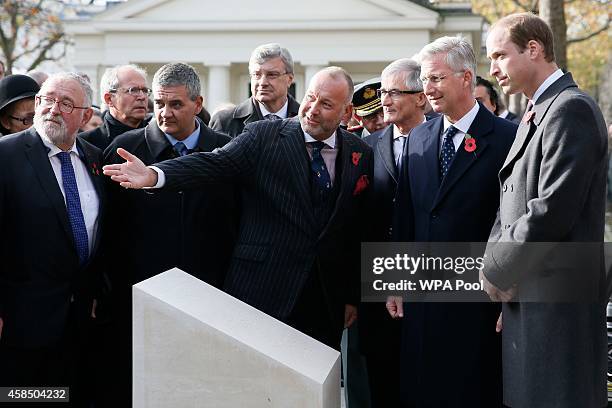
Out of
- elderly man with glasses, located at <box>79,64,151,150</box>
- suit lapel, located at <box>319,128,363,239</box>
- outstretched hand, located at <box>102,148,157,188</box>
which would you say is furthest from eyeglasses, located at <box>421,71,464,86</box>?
elderly man with glasses, located at <box>79,64,151,150</box>

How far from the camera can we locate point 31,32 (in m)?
34.5

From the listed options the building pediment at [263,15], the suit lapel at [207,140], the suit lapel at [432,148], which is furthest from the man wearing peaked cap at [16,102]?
the building pediment at [263,15]

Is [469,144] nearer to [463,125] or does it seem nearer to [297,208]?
[463,125]

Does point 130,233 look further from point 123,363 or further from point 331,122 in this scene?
point 331,122

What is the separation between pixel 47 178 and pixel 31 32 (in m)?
31.5

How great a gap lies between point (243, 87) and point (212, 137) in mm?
27678

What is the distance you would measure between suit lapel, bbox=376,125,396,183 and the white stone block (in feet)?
6.34

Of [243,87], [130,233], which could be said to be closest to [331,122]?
[130,233]

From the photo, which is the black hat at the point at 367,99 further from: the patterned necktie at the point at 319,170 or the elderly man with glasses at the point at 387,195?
the patterned necktie at the point at 319,170

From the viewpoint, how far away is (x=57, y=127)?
5.13 metres

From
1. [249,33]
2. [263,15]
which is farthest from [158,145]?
[263,15]

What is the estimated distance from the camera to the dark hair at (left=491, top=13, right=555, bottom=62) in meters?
4.28

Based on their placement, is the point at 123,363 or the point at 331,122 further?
the point at 123,363

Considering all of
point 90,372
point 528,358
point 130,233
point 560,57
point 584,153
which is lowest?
point 90,372
